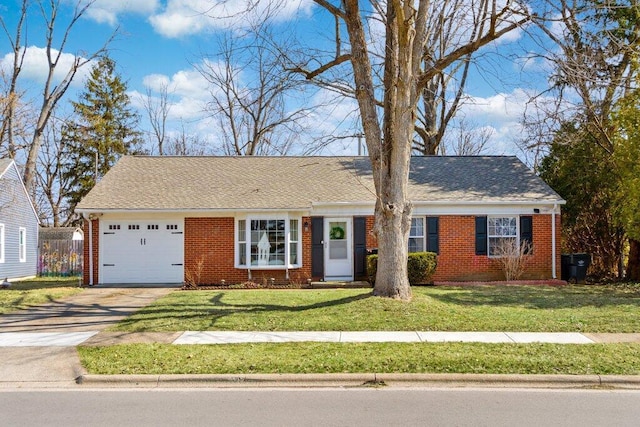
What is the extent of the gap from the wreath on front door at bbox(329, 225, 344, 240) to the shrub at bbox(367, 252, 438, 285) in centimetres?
177

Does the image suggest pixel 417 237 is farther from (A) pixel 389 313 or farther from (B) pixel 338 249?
(A) pixel 389 313

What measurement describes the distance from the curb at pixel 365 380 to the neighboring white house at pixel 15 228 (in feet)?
63.2

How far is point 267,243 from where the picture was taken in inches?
734

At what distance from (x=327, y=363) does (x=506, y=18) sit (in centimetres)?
837

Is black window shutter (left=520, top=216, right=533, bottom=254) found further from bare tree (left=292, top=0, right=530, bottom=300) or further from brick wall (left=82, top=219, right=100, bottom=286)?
brick wall (left=82, top=219, right=100, bottom=286)

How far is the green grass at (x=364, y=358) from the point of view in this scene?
311 inches

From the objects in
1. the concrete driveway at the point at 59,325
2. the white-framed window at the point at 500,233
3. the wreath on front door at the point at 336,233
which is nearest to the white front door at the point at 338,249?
the wreath on front door at the point at 336,233

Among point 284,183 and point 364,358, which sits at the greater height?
point 284,183

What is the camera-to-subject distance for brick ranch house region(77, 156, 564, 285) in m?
18.7

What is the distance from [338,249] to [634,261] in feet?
34.9

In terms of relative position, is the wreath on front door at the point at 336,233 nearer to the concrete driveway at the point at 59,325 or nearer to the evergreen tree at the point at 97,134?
the concrete driveway at the point at 59,325
